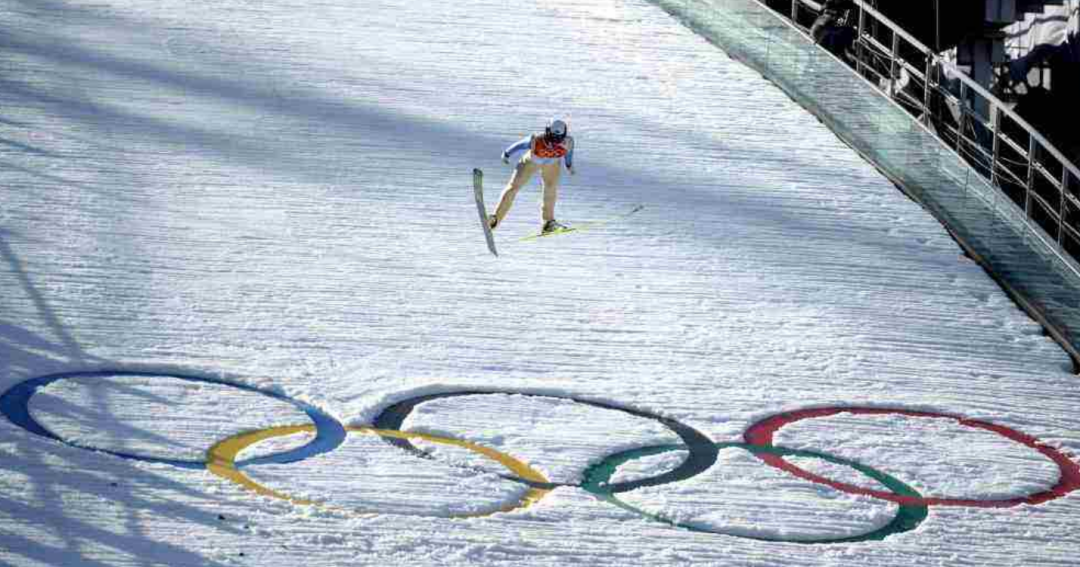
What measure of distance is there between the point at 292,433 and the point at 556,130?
2738 millimetres

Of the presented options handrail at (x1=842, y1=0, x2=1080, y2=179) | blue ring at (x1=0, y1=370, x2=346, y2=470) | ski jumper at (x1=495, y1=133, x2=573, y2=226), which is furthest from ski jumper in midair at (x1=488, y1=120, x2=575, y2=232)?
handrail at (x1=842, y1=0, x2=1080, y2=179)

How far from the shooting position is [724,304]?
34.7 feet

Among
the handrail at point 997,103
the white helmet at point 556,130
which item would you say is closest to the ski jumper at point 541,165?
the white helmet at point 556,130

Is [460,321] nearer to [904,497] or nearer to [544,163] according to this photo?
[544,163]

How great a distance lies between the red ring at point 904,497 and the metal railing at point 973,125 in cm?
254

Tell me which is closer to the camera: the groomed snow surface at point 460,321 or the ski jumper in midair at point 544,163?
the groomed snow surface at point 460,321

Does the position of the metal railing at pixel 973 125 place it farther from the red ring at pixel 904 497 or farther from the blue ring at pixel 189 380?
the blue ring at pixel 189 380

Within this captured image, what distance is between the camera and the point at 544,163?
10.5 meters

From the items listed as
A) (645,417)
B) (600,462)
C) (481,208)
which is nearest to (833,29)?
(481,208)

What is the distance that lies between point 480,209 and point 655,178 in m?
2.18

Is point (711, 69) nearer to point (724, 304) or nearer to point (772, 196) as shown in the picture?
point (772, 196)

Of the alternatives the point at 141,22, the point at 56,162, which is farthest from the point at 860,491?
the point at 141,22

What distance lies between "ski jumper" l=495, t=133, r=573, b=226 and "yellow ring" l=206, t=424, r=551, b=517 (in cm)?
230

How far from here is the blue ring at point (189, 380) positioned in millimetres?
7695
